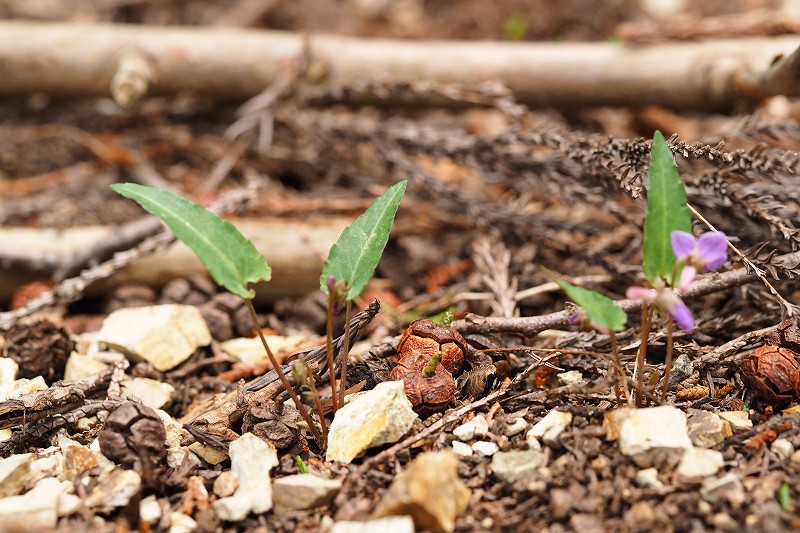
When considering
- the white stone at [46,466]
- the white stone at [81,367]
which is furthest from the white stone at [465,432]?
the white stone at [81,367]

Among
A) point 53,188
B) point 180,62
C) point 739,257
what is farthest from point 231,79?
point 739,257

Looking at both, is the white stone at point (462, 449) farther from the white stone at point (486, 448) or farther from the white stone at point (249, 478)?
the white stone at point (249, 478)

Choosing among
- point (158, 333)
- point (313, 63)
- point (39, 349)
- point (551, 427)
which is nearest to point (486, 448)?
point (551, 427)

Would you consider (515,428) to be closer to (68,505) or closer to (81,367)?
(68,505)

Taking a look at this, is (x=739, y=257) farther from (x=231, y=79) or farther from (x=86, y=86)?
(x=86, y=86)

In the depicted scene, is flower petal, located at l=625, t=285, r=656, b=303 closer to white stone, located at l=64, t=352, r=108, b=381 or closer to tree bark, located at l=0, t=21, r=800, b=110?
white stone, located at l=64, t=352, r=108, b=381

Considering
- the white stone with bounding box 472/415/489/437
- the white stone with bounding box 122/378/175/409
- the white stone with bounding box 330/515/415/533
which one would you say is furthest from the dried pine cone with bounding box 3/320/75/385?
the white stone with bounding box 472/415/489/437
